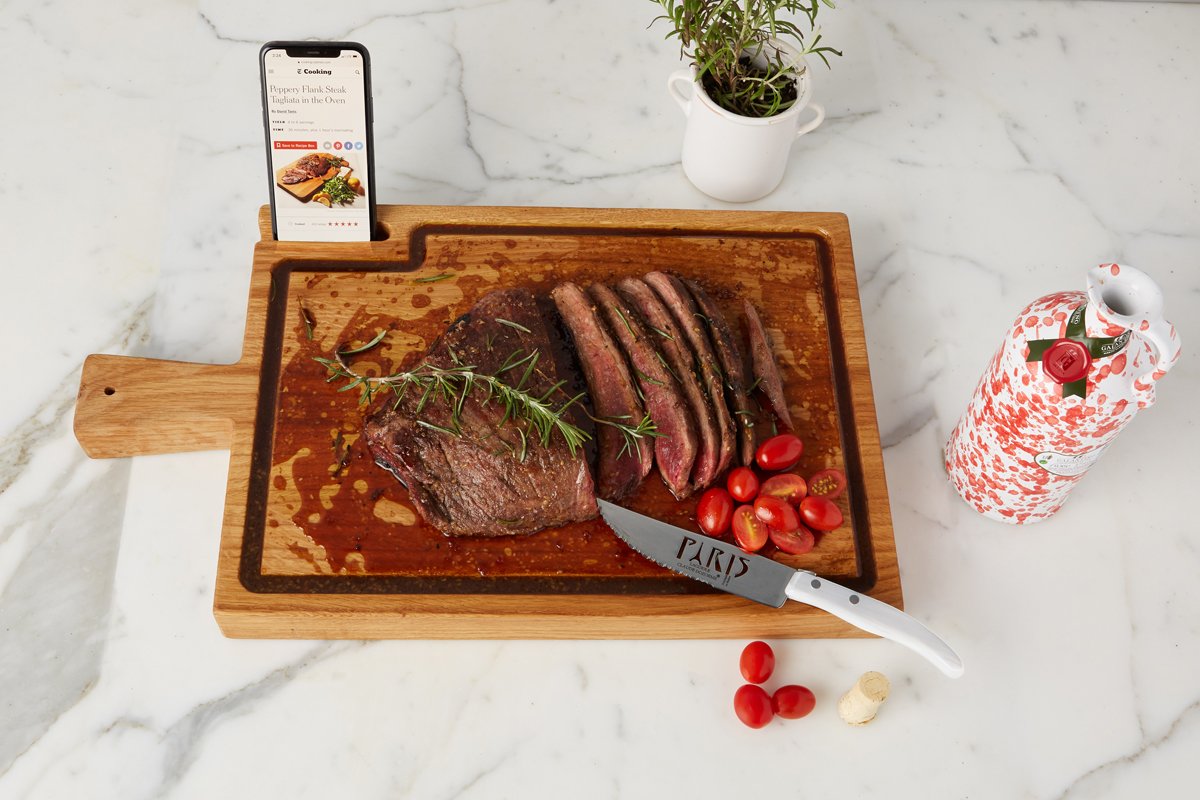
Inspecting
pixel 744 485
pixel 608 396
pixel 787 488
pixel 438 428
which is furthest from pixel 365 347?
pixel 787 488

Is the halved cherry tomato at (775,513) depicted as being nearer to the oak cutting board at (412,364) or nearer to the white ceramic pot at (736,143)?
the oak cutting board at (412,364)

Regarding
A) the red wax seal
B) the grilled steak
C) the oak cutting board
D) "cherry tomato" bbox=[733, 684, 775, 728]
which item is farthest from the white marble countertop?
the red wax seal

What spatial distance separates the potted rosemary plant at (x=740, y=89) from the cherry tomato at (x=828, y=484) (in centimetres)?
102

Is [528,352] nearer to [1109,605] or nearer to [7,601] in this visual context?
[7,601]

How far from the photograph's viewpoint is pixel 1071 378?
2.39 m

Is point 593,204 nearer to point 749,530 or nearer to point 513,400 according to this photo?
point 513,400

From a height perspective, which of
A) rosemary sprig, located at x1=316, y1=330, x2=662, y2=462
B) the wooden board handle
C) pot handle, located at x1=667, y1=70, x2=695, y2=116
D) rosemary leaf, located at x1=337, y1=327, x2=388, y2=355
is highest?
pot handle, located at x1=667, y1=70, x2=695, y2=116

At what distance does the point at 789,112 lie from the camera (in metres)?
3.08

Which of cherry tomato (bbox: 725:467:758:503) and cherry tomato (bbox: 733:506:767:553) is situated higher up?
cherry tomato (bbox: 725:467:758:503)

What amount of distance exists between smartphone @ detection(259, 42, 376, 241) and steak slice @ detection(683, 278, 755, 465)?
973mm

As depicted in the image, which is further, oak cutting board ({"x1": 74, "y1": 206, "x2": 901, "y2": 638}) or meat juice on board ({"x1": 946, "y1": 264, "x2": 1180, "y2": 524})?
oak cutting board ({"x1": 74, "y1": 206, "x2": 901, "y2": 638})

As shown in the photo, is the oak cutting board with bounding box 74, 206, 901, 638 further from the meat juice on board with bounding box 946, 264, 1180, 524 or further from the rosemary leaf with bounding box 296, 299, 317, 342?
the meat juice on board with bounding box 946, 264, 1180, 524

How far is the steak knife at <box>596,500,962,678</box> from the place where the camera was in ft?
8.23

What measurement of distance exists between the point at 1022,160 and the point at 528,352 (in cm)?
195
